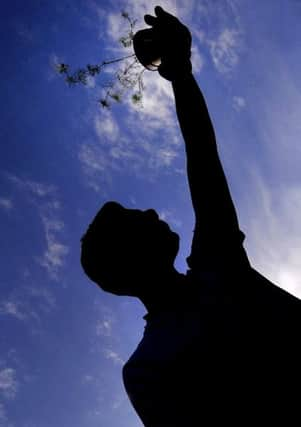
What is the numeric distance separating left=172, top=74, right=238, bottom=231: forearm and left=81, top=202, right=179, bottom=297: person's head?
1.66ft

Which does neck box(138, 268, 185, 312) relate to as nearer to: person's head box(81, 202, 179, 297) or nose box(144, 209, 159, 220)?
person's head box(81, 202, 179, 297)

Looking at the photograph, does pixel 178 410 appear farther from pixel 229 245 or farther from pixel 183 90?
pixel 183 90

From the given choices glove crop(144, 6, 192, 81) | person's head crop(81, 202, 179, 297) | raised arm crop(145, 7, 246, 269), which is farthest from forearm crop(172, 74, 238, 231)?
person's head crop(81, 202, 179, 297)

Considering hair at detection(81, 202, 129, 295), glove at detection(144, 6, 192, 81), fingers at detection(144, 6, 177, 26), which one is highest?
fingers at detection(144, 6, 177, 26)

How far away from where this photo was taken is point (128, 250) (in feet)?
9.50

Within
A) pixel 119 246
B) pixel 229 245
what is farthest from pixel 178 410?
pixel 119 246

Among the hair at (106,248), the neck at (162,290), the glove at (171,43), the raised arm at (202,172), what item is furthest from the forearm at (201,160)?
the hair at (106,248)

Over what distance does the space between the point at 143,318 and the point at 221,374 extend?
1100mm

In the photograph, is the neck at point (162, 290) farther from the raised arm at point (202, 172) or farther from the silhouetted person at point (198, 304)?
the raised arm at point (202, 172)

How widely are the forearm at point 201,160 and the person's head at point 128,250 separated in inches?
20.0

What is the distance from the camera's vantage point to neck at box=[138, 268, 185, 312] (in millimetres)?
2781

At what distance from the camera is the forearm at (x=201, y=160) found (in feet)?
8.02

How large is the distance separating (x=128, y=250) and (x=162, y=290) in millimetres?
426

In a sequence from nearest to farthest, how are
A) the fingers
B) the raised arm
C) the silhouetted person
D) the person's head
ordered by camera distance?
1. the silhouetted person
2. the raised arm
3. the person's head
4. the fingers
